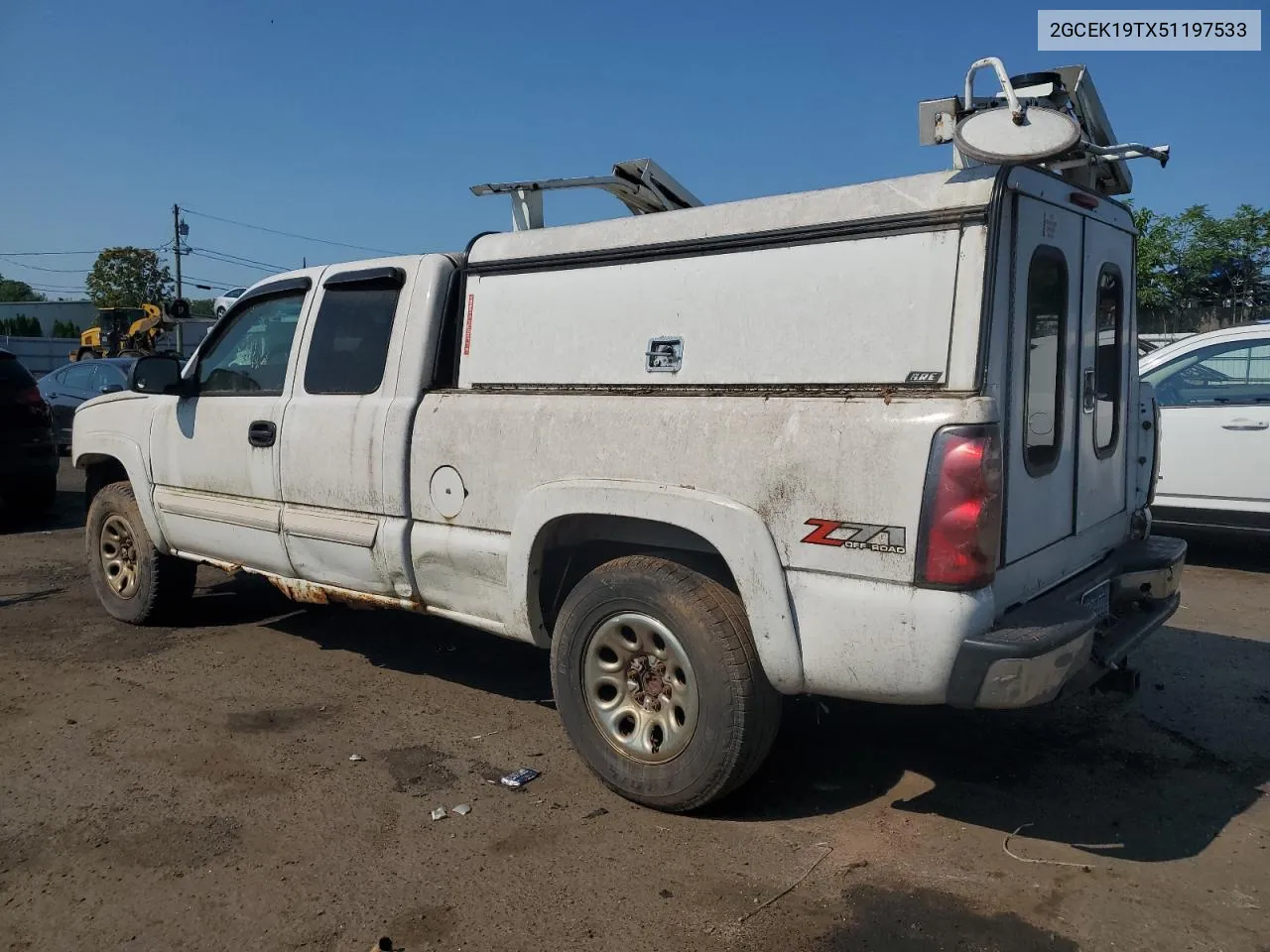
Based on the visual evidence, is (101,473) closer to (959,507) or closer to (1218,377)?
(959,507)

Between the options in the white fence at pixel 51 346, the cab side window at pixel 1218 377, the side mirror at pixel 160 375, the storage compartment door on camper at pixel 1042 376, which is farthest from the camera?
the white fence at pixel 51 346

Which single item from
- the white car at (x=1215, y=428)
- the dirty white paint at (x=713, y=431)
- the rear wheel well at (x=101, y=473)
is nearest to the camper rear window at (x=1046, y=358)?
the dirty white paint at (x=713, y=431)

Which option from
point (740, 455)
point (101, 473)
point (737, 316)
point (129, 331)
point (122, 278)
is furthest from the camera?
point (122, 278)

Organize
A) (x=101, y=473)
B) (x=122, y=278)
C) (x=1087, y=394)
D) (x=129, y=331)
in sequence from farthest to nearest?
(x=122, y=278) < (x=129, y=331) < (x=101, y=473) < (x=1087, y=394)

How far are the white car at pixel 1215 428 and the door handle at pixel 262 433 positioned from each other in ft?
19.6

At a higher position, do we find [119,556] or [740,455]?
[740,455]

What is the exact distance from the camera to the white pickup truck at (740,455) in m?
3.01

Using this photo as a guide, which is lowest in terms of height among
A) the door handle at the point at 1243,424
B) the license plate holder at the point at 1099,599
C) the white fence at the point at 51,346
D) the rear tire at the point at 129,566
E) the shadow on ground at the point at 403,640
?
the shadow on ground at the point at 403,640

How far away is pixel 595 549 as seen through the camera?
407cm

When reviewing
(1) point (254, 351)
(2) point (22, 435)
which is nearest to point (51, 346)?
(2) point (22, 435)

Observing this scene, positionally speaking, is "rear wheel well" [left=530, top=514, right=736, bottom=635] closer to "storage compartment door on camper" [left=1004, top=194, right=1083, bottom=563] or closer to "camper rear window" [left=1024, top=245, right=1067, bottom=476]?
"storage compartment door on camper" [left=1004, top=194, right=1083, bottom=563]

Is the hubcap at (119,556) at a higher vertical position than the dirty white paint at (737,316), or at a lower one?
lower

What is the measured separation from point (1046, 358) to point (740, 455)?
1.23m

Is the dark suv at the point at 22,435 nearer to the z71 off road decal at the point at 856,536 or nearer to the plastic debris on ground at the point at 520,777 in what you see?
the plastic debris on ground at the point at 520,777
